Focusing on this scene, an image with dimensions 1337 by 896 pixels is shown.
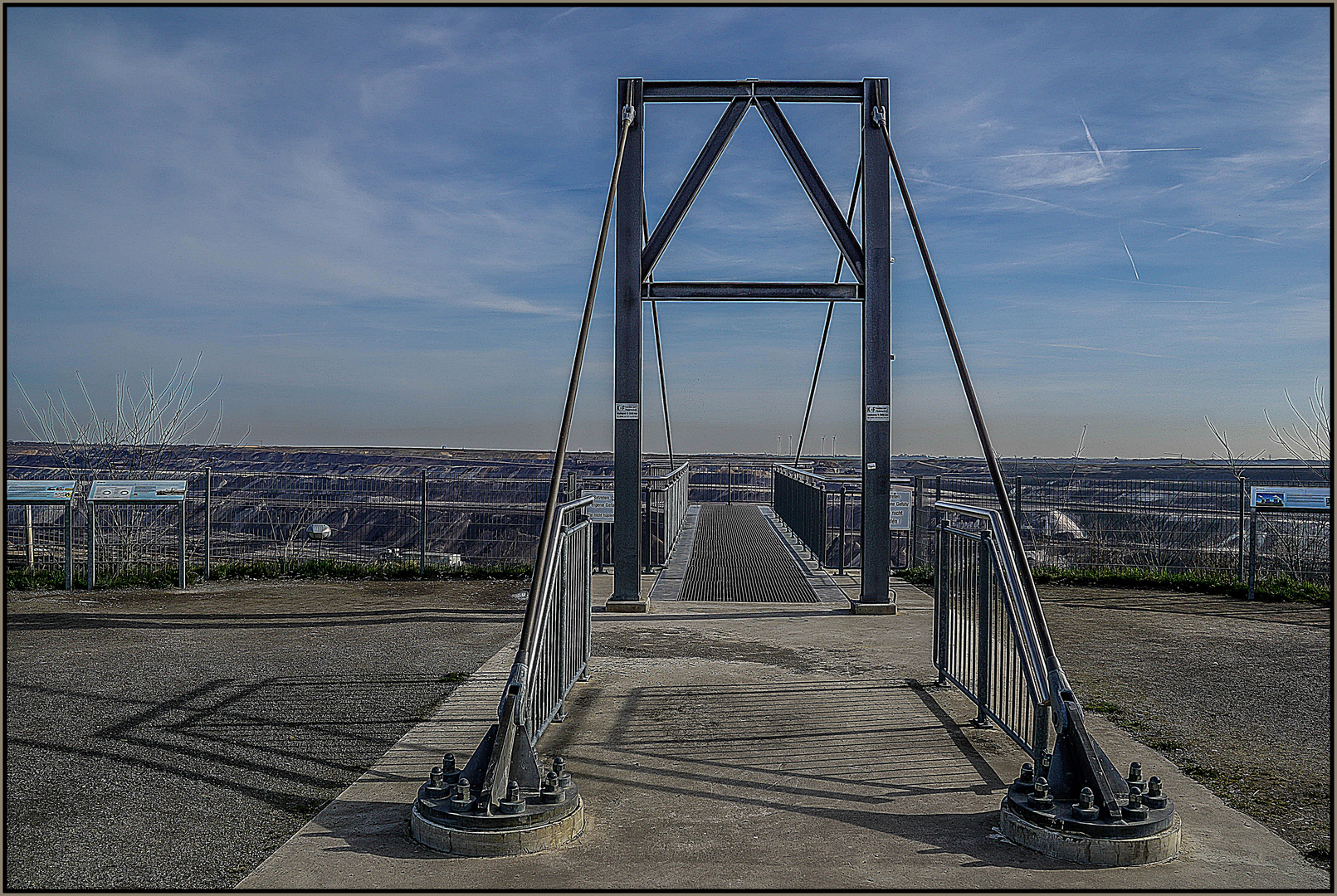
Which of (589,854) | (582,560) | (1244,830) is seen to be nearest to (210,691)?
(582,560)

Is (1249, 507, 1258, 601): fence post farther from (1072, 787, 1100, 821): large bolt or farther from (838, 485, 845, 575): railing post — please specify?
(1072, 787, 1100, 821): large bolt

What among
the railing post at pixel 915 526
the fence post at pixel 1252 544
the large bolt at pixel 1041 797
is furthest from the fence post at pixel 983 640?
the railing post at pixel 915 526

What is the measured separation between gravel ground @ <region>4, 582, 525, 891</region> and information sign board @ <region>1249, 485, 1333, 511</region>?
24.8 ft

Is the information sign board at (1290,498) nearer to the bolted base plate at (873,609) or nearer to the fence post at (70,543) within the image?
the bolted base plate at (873,609)

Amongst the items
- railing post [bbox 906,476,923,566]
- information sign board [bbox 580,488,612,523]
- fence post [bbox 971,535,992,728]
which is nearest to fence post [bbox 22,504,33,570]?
information sign board [bbox 580,488,612,523]

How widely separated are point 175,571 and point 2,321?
8.59 m

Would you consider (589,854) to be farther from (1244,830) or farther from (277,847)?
(1244,830)

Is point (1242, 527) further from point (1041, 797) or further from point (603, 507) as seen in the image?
point (1041, 797)

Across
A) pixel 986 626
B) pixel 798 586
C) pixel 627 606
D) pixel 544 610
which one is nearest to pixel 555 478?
pixel 544 610

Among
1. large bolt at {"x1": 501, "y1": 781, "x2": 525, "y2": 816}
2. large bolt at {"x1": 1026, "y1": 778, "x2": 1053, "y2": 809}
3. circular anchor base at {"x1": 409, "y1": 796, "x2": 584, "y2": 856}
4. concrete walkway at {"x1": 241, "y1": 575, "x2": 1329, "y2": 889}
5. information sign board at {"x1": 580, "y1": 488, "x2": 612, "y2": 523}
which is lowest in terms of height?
concrete walkway at {"x1": 241, "y1": 575, "x2": 1329, "y2": 889}

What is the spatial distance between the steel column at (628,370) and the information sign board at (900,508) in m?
2.73

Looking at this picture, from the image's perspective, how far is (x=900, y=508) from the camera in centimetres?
993

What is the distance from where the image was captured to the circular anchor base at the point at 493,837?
3336 millimetres

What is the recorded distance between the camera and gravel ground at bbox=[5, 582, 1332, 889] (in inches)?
144
